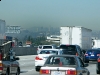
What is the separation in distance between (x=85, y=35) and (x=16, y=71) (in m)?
29.8

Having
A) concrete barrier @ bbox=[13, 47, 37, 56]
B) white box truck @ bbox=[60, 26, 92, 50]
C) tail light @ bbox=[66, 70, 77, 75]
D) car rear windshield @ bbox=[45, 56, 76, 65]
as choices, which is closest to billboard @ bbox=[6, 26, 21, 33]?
concrete barrier @ bbox=[13, 47, 37, 56]

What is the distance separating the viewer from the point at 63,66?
589 inches

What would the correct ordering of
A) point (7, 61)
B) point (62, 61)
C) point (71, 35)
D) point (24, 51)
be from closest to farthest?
point (62, 61), point (7, 61), point (71, 35), point (24, 51)

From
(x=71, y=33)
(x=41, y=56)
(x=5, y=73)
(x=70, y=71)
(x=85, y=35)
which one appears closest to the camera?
(x=70, y=71)

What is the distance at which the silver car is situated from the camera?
14.8m

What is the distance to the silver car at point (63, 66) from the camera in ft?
48.6

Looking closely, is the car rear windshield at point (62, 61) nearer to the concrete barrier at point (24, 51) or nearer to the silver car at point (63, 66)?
the silver car at point (63, 66)

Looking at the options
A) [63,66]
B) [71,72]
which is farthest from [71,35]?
[71,72]

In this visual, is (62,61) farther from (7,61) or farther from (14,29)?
(14,29)

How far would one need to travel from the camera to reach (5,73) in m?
17.5

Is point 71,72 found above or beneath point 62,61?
beneath

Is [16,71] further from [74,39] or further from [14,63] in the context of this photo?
[74,39]

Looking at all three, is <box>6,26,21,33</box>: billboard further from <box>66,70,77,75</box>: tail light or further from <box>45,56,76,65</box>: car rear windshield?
<box>66,70,77,75</box>: tail light

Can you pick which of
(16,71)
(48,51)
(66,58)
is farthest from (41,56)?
(66,58)
